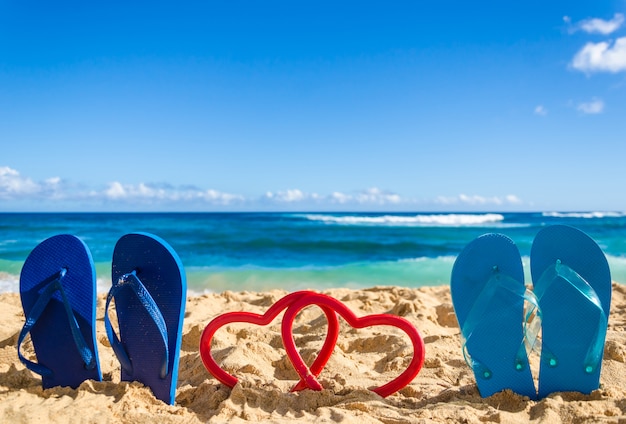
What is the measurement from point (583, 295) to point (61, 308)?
2.23 m

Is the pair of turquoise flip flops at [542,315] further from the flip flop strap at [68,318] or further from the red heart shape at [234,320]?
the flip flop strap at [68,318]

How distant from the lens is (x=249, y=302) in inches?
172

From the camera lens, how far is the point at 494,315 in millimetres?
2090

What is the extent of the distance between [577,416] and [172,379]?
1574mm

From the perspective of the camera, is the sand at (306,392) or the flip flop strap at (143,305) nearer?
the sand at (306,392)

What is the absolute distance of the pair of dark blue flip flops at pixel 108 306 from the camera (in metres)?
2.01

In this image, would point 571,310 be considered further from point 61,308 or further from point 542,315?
point 61,308

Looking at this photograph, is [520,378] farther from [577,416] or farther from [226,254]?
[226,254]

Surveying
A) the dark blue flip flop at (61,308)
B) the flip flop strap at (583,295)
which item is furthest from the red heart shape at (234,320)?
the flip flop strap at (583,295)

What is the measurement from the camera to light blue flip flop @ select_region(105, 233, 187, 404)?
6.55 ft

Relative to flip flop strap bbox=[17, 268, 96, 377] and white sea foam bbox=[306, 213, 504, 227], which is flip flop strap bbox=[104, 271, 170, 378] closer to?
flip flop strap bbox=[17, 268, 96, 377]

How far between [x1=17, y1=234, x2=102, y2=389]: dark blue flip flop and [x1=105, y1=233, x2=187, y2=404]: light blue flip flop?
0.39 feet

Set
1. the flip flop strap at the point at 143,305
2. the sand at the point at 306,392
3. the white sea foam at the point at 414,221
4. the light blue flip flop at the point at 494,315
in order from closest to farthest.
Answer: the sand at the point at 306,392
the flip flop strap at the point at 143,305
the light blue flip flop at the point at 494,315
the white sea foam at the point at 414,221

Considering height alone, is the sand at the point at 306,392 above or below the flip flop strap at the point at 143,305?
below
